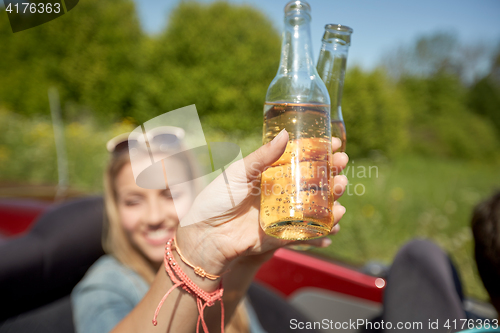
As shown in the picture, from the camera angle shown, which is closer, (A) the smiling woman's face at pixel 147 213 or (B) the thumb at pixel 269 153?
(B) the thumb at pixel 269 153

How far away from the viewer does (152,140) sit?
1729 millimetres

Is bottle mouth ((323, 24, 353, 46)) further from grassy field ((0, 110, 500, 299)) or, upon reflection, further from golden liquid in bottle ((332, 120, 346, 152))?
grassy field ((0, 110, 500, 299))

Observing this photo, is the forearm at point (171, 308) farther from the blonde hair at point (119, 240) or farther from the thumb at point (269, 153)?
the blonde hair at point (119, 240)

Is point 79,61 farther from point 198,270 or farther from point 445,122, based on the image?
point 445,122

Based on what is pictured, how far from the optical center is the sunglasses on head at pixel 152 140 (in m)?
1.74

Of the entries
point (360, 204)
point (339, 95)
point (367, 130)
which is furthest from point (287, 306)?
point (367, 130)

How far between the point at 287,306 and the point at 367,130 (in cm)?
1036

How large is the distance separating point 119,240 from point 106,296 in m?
0.40

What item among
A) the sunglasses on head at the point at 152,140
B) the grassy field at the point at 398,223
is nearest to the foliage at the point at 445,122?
the grassy field at the point at 398,223

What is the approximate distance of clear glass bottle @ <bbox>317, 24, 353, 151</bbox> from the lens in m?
1.11

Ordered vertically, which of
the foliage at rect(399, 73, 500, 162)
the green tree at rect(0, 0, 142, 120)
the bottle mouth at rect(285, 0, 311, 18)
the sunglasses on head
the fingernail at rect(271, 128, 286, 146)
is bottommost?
the foliage at rect(399, 73, 500, 162)

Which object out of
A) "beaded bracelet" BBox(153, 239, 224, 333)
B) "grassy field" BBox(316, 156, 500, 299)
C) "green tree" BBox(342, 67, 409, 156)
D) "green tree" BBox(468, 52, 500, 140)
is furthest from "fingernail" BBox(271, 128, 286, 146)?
"green tree" BBox(468, 52, 500, 140)

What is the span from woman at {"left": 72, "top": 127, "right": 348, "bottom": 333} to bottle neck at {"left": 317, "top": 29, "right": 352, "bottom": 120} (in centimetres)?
18

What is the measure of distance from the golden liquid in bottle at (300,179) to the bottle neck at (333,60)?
167mm
